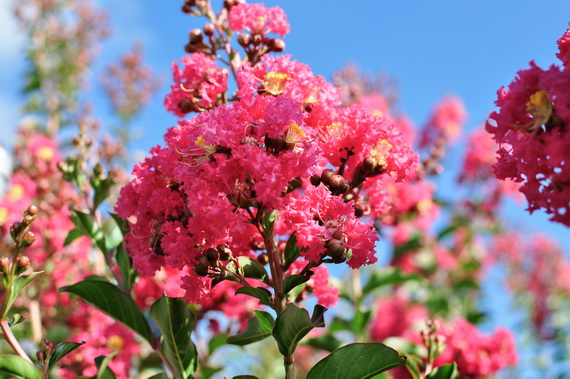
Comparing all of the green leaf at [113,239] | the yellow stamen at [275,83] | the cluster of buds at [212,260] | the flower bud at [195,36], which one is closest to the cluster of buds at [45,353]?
the cluster of buds at [212,260]

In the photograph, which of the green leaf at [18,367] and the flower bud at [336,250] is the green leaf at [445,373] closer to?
the flower bud at [336,250]

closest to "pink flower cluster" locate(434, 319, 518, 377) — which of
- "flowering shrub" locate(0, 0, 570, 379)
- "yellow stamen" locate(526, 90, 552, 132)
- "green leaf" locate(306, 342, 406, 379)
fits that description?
"flowering shrub" locate(0, 0, 570, 379)

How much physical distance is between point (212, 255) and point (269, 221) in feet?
0.55

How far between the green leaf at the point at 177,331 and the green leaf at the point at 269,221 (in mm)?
338

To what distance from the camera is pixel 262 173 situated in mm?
1221

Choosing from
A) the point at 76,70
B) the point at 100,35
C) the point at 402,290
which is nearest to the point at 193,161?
the point at 402,290

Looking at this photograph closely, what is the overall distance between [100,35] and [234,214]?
5.10m

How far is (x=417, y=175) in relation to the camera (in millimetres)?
2986

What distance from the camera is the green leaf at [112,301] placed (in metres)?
1.59

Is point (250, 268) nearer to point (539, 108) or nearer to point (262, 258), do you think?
point (262, 258)

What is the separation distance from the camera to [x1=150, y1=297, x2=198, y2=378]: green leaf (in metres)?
1.48

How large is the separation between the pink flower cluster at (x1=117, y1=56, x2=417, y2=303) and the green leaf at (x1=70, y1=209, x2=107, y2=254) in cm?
34

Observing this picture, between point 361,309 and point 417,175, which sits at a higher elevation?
point 417,175

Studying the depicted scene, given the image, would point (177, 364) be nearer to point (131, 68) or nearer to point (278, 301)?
point (278, 301)
